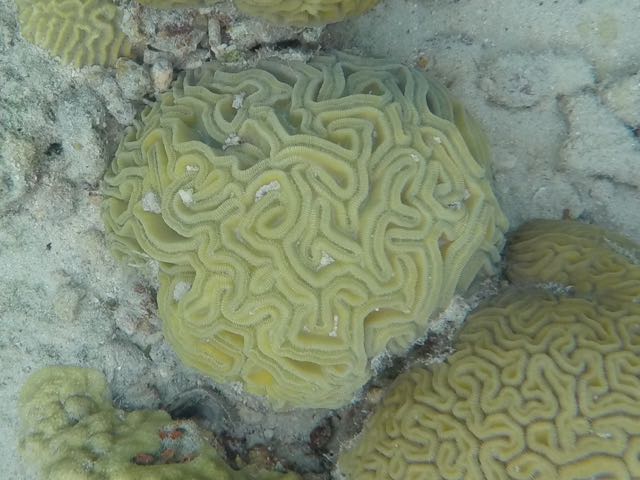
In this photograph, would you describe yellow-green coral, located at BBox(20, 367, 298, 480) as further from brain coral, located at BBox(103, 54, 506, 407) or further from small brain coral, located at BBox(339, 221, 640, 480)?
small brain coral, located at BBox(339, 221, 640, 480)

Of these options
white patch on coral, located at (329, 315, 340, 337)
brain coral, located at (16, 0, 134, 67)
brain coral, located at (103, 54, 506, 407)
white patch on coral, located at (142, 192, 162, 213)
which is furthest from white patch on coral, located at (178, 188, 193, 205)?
brain coral, located at (16, 0, 134, 67)

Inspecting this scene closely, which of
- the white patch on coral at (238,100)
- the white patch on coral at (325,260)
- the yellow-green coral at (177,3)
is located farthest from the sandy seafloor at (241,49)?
the white patch on coral at (325,260)

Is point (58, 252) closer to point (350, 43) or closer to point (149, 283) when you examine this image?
point (149, 283)

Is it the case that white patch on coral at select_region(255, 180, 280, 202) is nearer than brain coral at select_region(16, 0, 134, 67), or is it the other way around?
white patch on coral at select_region(255, 180, 280, 202)

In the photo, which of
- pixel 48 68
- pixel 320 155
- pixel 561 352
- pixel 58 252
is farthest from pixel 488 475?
pixel 48 68

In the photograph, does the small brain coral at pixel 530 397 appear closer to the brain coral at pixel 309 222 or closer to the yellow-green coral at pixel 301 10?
the brain coral at pixel 309 222

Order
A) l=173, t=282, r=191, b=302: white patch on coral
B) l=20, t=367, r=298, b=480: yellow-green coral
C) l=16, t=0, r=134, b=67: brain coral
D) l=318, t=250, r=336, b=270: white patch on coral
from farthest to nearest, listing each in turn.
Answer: l=16, t=0, r=134, b=67: brain coral
l=173, t=282, r=191, b=302: white patch on coral
l=20, t=367, r=298, b=480: yellow-green coral
l=318, t=250, r=336, b=270: white patch on coral

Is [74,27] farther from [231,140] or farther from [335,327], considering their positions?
[335,327]
